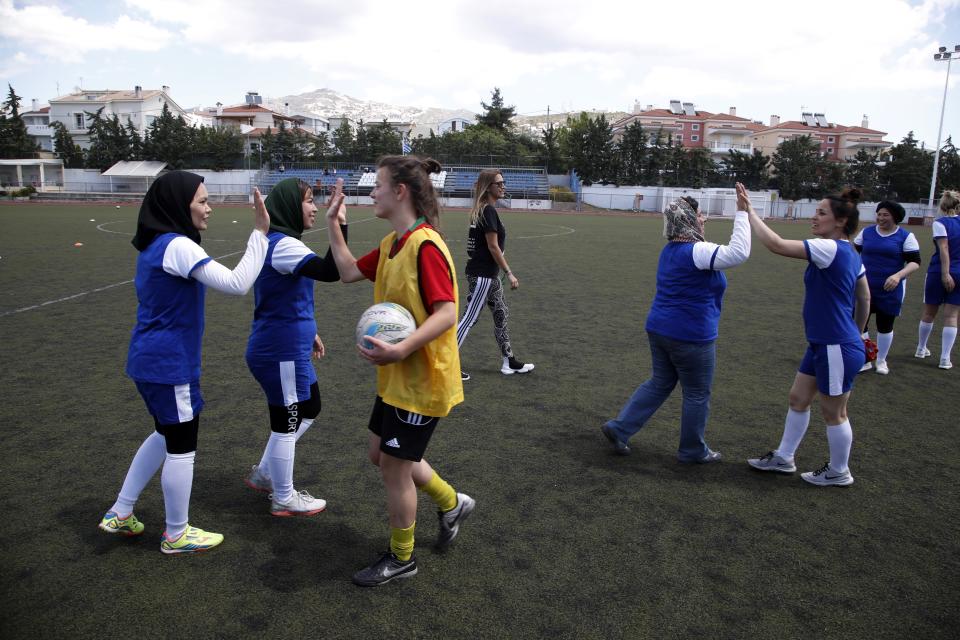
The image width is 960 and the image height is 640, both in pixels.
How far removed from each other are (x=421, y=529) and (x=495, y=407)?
226 cm

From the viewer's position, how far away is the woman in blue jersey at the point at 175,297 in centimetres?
322

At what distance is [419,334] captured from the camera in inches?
111

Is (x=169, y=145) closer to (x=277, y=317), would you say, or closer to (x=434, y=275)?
(x=277, y=317)

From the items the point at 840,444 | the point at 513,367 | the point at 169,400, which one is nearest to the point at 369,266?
the point at 169,400

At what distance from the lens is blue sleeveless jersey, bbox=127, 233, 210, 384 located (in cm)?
325

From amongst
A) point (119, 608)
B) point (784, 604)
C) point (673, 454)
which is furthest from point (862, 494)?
point (119, 608)

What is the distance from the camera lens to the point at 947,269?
7613 mm

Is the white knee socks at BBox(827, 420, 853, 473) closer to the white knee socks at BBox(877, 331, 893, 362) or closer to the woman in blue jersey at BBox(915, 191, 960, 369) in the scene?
the white knee socks at BBox(877, 331, 893, 362)

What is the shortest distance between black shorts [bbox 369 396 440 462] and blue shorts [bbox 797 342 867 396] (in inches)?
114

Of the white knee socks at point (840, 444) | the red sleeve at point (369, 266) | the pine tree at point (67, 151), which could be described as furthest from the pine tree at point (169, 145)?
the white knee socks at point (840, 444)

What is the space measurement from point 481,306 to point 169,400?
13.2 ft

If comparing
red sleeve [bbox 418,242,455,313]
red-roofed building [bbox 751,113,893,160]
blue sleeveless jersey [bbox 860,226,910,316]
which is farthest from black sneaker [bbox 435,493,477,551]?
red-roofed building [bbox 751,113,893,160]

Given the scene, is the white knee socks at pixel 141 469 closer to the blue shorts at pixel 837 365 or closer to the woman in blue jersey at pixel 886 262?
the blue shorts at pixel 837 365

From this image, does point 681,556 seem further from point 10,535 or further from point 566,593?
point 10,535
